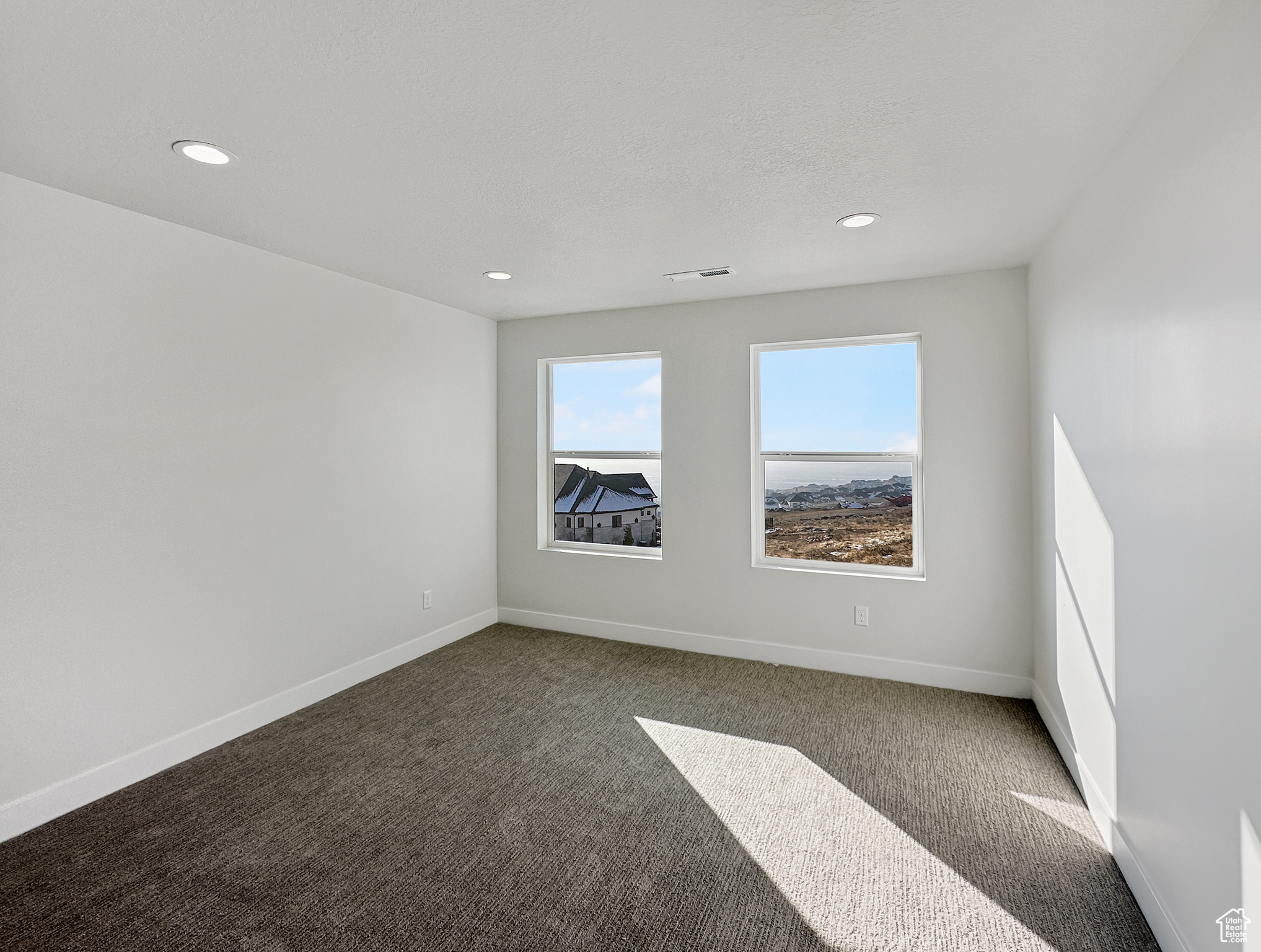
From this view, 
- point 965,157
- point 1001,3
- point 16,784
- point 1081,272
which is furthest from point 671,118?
point 16,784

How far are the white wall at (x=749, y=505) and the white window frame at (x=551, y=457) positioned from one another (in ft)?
0.23

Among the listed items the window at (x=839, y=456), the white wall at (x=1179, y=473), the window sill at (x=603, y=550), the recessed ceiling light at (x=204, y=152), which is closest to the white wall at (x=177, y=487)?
the recessed ceiling light at (x=204, y=152)

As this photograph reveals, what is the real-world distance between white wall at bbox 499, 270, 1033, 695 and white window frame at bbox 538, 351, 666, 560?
7cm

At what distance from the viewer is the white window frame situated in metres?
4.62

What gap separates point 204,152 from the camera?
211 centimetres

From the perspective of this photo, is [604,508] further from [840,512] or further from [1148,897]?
[1148,897]

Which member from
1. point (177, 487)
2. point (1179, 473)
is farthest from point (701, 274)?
point (177, 487)

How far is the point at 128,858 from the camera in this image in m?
2.15

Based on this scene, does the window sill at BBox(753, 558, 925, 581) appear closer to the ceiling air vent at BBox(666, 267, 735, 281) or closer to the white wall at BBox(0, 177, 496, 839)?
the ceiling air vent at BBox(666, 267, 735, 281)

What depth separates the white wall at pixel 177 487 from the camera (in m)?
2.33

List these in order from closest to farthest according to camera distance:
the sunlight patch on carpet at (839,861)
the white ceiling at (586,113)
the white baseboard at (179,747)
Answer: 1. the white ceiling at (586,113)
2. the sunlight patch on carpet at (839,861)
3. the white baseboard at (179,747)

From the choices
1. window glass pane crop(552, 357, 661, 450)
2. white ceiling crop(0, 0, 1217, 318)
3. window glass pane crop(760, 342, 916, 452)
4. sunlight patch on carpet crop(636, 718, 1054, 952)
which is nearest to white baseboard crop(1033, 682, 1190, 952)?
sunlight patch on carpet crop(636, 718, 1054, 952)

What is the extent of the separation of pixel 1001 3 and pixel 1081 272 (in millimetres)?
1407

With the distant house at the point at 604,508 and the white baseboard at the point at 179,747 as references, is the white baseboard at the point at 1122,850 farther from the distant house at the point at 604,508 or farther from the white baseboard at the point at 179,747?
the white baseboard at the point at 179,747
